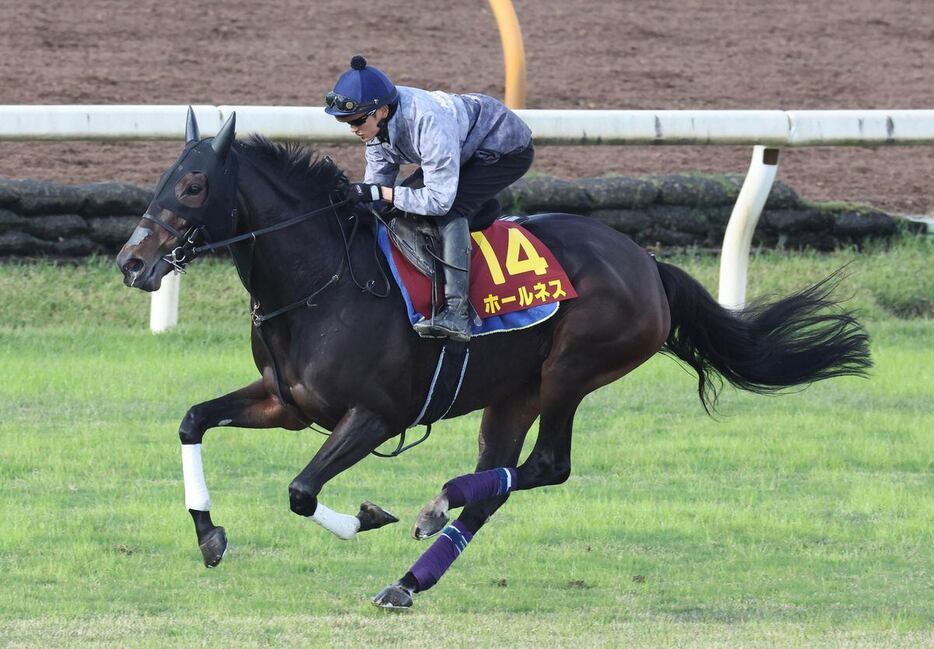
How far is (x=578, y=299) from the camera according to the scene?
258 inches

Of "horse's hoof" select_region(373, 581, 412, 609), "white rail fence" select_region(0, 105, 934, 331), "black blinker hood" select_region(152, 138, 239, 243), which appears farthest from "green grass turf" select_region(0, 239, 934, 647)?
"black blinker hood" select_region(152, 138, 239, 243)

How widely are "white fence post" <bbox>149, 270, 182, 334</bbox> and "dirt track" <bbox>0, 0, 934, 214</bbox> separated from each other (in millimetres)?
2229

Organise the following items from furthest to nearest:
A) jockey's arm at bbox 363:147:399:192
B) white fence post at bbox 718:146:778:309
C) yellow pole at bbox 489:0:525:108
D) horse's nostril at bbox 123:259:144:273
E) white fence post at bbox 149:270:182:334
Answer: yellow pole at bbox 489:0:525:108, white fence post at bbox 718:146:778:309, white fence post at bbox 149:270:182:334, jockey's arm at bbox 363:147:399:192, horse's nostril at bbox 123:259:144:273

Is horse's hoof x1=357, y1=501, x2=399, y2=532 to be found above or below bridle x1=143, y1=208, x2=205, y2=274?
below

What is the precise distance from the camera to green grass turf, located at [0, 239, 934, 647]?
579 centimetres

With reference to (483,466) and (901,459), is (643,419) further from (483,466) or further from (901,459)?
(483,466)

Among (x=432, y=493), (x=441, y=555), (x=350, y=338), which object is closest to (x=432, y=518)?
(x=441, y=555)

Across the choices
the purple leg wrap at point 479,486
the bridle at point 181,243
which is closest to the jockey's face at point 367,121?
the bridle at point 181,243

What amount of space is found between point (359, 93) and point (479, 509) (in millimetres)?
1538

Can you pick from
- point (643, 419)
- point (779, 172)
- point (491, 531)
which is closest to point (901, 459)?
point (643, 419)

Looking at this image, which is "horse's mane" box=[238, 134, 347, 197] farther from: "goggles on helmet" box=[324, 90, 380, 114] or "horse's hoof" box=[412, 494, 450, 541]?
"horse's hoof" box=[412, 494, 450, 541]

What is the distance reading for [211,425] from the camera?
6227 millimetres

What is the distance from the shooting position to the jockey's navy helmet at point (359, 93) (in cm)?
591

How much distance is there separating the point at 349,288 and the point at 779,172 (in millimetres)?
8212
